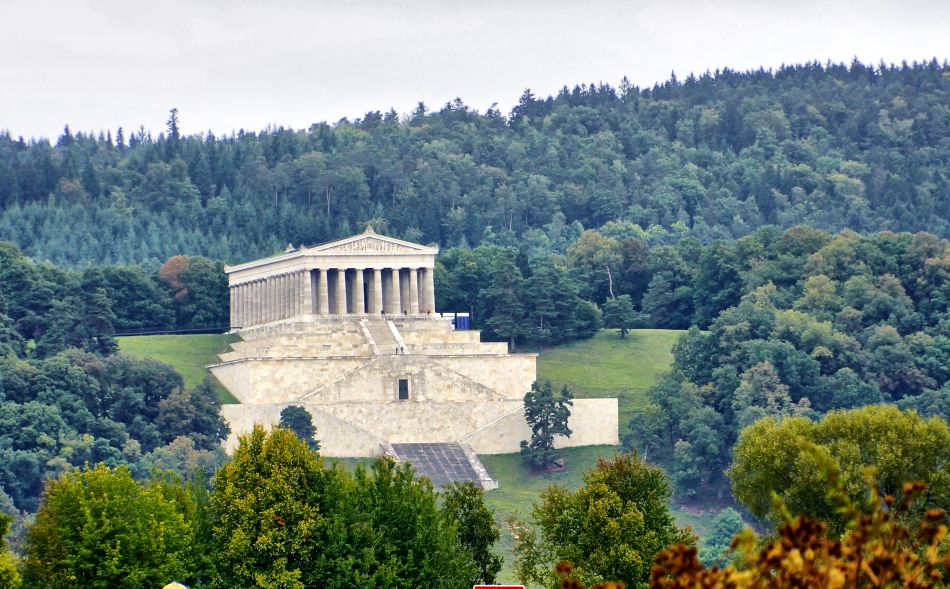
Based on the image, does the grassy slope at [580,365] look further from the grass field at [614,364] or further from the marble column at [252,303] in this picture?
the marble column at [252,303]

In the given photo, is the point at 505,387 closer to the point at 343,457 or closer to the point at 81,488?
the point at 343,457

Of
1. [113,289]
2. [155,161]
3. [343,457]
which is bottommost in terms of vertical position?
[343,457]

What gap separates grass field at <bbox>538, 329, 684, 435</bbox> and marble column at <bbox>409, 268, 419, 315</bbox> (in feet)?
24.7

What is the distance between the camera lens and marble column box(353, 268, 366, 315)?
10126 cm

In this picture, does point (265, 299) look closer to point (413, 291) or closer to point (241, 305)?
point (241, 305)

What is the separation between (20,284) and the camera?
335ft

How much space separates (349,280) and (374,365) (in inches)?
524

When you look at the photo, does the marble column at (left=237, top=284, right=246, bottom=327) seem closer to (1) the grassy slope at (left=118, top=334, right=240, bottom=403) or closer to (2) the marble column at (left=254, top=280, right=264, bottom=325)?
(2) the marble column at (left=254, top=280, right=264, bottom=325)

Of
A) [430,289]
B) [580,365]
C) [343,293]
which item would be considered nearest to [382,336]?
[343,293]

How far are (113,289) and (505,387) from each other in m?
25.7

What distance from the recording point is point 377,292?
103m

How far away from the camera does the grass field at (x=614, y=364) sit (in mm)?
97750

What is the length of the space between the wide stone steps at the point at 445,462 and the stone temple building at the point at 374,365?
0.48m

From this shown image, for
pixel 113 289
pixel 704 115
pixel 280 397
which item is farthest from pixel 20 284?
pixel 704 115
